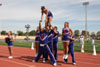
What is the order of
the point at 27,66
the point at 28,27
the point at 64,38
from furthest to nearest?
1. the point at 28,27
2. the point at 64,38
3. the point at 27,66

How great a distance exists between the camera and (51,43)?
28.3ft

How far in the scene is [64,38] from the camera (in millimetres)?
8117

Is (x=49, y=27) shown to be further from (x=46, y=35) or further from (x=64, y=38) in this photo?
(x=64, y=38)

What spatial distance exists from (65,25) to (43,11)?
154cm

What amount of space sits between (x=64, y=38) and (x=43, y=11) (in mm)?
1986

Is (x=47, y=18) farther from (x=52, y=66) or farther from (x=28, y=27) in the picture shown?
(x=28, y=27)

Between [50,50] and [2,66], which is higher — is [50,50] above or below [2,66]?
above

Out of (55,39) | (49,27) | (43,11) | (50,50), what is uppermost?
(43,11)

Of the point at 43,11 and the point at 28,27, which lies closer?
the point at 43,11

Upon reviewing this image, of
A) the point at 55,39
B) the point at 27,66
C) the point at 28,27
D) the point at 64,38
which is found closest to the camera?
Result: the point at 27,66

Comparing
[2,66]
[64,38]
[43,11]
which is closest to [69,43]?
[64,38]

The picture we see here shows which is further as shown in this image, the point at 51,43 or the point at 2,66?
the point at 51,43

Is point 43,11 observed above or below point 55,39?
above

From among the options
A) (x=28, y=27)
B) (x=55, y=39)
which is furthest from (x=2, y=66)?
(x=28, y=27)
